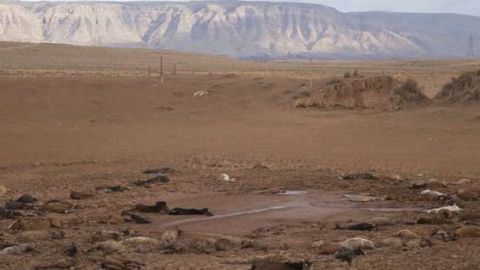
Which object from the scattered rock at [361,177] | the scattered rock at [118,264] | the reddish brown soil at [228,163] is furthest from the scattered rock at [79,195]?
the scattered rock at [118,264]

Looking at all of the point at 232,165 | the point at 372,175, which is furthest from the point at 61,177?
the point at 372,175

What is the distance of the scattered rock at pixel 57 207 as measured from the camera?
43.2 feet

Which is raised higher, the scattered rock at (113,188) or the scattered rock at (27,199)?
the scattered rock at (27,199)

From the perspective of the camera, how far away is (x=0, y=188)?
52.7 ft

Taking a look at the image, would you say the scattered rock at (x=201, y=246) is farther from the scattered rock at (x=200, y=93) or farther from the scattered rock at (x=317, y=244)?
the scattered rock at (x=200, y=93)

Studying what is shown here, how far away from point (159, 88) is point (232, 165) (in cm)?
2082

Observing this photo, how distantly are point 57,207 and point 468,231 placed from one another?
6.59 meters

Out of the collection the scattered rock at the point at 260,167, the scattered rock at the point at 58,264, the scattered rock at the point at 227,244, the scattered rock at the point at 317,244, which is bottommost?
the scattered rock at the point at 260,167

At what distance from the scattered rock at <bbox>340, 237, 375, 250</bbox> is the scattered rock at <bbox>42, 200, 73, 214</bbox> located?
17.8ft

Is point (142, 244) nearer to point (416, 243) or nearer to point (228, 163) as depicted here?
point (416, 243)

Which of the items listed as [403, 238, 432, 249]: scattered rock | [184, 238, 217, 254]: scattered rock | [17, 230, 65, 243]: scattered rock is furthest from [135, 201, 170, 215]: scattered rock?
[403, 238, 432, 249]: scattered rock

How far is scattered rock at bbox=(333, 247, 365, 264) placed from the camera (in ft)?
28.0

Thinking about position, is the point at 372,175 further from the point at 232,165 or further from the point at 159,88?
the point at 159,88

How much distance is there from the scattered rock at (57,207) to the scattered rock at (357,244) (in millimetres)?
5413
